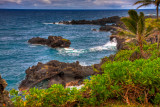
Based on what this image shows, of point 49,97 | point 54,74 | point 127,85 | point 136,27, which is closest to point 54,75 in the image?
point 54,74

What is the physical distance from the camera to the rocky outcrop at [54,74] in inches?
861

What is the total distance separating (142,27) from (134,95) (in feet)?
33.5

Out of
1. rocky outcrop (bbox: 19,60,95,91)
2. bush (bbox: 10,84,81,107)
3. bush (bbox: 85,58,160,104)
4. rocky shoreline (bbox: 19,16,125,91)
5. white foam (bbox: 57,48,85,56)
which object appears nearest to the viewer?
bush (bbox: 10,84,81,107)

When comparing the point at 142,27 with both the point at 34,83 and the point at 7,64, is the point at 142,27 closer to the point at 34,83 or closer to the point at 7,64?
the point at 34,83

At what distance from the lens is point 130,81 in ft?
28.2

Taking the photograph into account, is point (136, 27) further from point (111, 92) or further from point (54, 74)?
point (54, 74)

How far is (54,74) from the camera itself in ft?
72.5

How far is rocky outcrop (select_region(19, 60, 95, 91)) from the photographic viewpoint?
861 inches

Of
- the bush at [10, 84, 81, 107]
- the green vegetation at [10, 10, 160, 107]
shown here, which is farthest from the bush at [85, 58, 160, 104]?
the bush at [10, 84, 81, 107]

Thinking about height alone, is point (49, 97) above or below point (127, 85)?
below

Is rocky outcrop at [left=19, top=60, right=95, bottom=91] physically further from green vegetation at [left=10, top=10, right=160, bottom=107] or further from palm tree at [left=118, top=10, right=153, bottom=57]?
green vegetation at [left=10, top=10, right=160, bottom=107]

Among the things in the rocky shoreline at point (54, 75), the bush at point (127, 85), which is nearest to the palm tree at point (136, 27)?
the rocky shoreline at point (54, 75)

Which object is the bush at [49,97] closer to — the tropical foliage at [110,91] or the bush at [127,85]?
the tropical foliage at [110,91]

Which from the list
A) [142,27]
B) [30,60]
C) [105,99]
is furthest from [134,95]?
[30,60]
